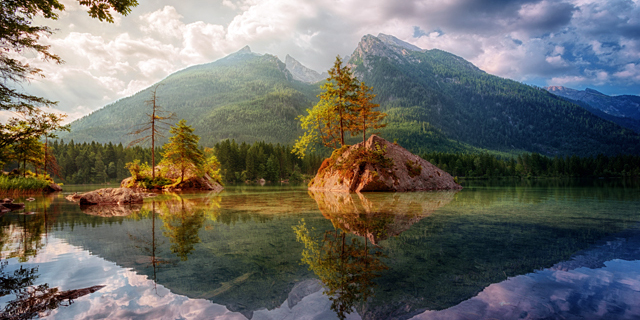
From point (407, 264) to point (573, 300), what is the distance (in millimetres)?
1737

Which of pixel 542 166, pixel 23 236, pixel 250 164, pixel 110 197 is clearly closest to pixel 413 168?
pixel 110 197

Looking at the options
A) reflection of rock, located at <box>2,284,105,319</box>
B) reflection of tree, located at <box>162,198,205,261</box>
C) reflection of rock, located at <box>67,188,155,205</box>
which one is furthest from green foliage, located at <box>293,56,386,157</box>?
reflection of rock, located at <box>2,284,105,319</box>

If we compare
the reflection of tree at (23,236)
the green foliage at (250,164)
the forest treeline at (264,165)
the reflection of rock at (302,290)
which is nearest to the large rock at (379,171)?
the reflection of tree at (23,236)

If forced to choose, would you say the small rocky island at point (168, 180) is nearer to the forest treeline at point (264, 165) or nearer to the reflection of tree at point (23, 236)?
the reflection of tree at point (23, 236)

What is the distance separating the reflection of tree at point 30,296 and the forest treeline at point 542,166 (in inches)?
4338

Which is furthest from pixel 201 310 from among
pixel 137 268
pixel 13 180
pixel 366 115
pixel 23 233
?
pixel 13 180

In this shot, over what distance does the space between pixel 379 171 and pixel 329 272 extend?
17.8 meters

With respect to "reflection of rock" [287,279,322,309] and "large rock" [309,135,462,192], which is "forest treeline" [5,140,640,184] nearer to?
"large rock" [309,135,462,192]

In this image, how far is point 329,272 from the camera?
3668 millimetres

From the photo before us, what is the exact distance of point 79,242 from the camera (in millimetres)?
5789

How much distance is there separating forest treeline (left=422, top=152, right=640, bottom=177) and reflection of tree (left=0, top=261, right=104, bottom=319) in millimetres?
110174

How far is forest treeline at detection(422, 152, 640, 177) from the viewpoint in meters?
96.6

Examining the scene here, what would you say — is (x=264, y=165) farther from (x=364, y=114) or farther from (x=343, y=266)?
(x=343, y=266)

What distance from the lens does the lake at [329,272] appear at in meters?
2.74
